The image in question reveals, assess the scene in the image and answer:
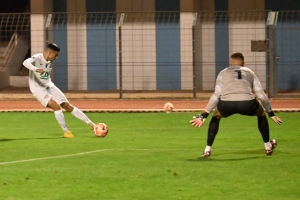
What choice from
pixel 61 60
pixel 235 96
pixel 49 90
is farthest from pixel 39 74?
pixel 61 60

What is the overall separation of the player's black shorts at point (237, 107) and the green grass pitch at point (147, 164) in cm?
65

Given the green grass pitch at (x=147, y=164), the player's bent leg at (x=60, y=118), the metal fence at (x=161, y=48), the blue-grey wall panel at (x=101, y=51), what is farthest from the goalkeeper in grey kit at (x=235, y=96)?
the blue-grey wall panel at (x=101, y=51)

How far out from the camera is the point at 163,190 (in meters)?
10.2

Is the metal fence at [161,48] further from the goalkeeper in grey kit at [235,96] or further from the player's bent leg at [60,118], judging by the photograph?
the goalkeeper in grey kit at [235,96]

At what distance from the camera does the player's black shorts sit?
13297 millimetres

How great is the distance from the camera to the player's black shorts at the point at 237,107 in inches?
523

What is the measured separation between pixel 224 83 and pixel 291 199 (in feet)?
13.1

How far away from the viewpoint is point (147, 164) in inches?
497

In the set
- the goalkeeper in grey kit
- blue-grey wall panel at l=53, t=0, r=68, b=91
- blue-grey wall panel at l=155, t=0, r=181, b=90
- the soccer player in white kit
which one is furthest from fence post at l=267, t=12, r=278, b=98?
the goalkeeper in grey kit

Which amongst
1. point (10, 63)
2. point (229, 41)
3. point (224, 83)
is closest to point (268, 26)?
point (229, 41)

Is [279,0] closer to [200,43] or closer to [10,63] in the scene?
[200,43]

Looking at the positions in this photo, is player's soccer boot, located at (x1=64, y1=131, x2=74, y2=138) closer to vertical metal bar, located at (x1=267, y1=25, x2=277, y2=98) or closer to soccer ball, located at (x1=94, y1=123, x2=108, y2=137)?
soccer ball, located at (x1=94, y1=123, x2=108, y2=137)

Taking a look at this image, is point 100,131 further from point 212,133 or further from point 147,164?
point 147,164

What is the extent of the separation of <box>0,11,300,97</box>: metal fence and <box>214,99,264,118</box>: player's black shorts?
17.7 metres
